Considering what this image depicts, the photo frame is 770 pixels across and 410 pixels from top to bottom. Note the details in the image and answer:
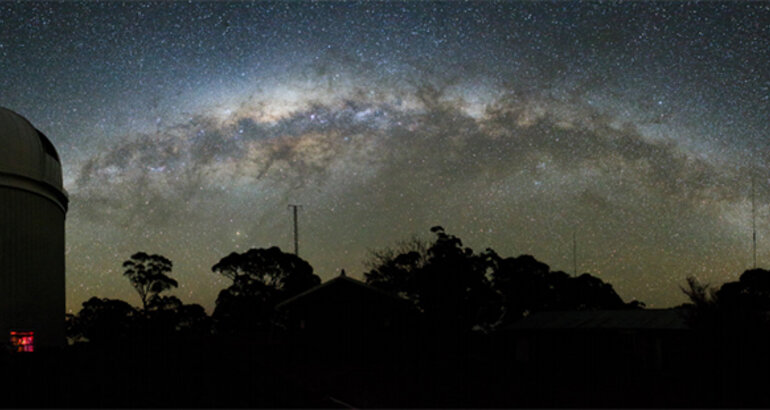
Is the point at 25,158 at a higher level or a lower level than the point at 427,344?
higher

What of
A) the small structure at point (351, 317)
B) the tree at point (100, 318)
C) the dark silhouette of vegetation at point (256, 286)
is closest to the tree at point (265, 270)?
the dark silhouette of vegetation at point (256, 286)

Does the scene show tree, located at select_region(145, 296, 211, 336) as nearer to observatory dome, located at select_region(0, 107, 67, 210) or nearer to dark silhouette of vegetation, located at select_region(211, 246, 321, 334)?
dark silhouette of vegetation, located at select_region(211, 246, 321, 334)

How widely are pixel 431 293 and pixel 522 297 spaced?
7704mm

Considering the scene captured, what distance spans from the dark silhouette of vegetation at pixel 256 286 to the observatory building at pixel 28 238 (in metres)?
22.6

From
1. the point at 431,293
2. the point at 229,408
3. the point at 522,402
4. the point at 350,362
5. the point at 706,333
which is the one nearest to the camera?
the point at 229,408

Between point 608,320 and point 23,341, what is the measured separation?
24.3 meters

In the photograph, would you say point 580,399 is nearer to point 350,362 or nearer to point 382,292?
point 350,362

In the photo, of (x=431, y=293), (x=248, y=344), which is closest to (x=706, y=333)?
(x=248, y=344)

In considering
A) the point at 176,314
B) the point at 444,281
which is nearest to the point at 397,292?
the point at 444,281

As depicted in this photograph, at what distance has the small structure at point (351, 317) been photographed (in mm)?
26906

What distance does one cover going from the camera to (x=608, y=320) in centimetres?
2903

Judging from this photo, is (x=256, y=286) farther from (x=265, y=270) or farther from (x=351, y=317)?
(x=351, y=317)

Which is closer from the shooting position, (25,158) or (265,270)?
(25,158)

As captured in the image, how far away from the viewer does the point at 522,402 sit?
15508 mm
